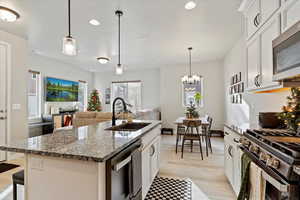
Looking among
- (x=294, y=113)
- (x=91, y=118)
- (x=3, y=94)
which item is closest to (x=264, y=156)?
(x=294, y=113)

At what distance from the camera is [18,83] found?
11.6 feet

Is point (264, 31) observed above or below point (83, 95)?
above

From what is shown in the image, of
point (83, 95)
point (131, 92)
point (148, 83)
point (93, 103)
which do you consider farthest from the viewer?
point (131, 92)

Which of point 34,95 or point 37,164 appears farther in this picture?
point 34,95

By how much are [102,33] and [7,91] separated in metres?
2.40

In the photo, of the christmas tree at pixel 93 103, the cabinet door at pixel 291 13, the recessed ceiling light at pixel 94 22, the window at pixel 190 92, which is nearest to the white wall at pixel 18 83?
the recessed ceiling light at pixel 94 22

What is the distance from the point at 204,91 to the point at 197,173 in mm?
3940

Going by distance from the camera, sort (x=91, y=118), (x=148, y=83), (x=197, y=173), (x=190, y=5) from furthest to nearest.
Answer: (x=148, y=83), (x=91, y=118), (x=197, y=173), (x=190, y=5)

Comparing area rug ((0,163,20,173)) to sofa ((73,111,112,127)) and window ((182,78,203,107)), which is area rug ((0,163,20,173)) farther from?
window ((182,78,203,107))

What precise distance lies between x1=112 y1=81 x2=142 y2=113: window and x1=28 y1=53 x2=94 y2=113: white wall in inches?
59.3

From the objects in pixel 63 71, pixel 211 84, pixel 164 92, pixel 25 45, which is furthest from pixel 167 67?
pixel 25 45

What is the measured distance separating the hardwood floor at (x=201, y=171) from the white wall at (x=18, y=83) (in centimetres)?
333

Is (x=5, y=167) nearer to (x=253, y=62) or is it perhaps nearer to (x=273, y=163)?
(x=273, y=163)

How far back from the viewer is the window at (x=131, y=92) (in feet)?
23.8
